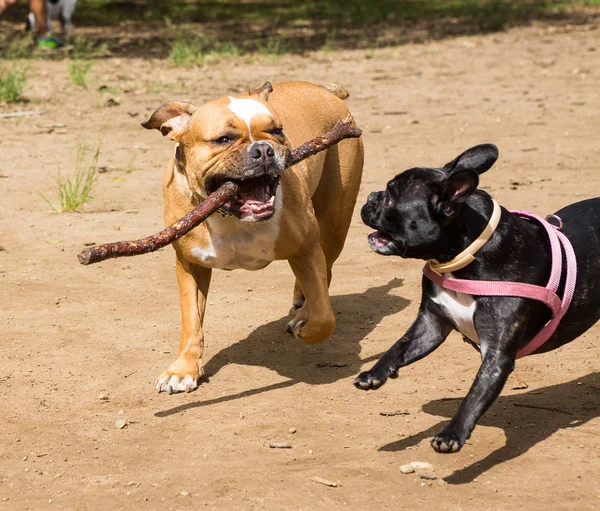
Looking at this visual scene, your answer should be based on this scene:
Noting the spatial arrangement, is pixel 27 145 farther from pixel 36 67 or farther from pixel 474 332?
pixel 474 332

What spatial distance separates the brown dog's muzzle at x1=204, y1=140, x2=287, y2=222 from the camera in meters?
5.20

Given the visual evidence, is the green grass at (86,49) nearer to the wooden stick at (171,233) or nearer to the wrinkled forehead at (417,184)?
the wooden stick at (171,233)

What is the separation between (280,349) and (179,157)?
1384mm

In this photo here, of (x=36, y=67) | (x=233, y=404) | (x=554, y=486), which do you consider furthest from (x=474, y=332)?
(x=36, y=67)

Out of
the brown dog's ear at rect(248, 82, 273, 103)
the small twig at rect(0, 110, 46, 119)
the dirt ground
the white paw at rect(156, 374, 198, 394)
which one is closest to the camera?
the dirt ground

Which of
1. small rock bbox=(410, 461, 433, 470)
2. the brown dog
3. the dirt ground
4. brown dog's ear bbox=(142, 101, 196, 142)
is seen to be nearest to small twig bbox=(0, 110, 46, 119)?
the dirt ground

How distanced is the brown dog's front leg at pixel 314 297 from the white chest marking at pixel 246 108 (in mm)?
834

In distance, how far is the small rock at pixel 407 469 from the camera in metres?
4.54

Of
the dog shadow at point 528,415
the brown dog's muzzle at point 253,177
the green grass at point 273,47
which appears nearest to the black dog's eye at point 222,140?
the brown dog's muzzle at point 253,177

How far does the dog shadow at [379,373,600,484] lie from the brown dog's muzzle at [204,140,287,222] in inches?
51.9

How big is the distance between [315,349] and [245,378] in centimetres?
66

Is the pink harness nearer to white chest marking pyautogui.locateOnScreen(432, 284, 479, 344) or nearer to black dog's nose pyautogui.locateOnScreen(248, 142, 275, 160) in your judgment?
white chest marking pyautogui.locateOnScreen(432, 284, 479, 344)

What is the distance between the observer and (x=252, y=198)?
17.8 ft

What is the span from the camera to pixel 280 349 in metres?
6.33
